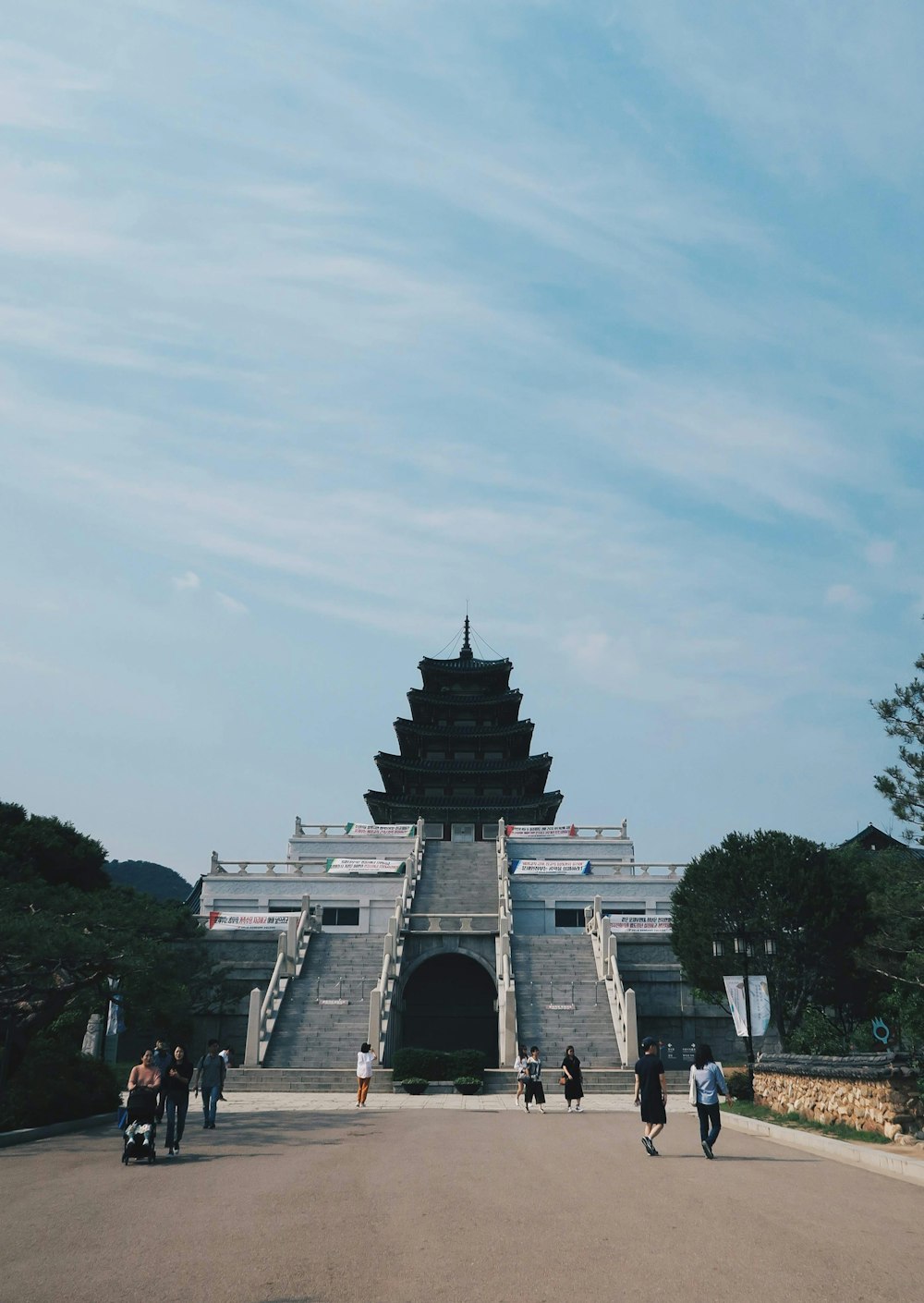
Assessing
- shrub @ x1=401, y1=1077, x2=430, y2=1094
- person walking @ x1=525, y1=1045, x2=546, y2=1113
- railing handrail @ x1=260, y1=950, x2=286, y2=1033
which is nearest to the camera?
person walking @ x1=525, y1=1045, x2=546, y2=1113

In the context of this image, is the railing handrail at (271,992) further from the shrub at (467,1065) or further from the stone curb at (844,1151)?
the stone curb at (844,1151)

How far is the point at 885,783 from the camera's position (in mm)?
24609

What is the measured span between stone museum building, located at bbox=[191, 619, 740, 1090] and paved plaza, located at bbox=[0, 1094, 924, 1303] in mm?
15133

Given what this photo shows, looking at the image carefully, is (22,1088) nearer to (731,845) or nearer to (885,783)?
(885,783)

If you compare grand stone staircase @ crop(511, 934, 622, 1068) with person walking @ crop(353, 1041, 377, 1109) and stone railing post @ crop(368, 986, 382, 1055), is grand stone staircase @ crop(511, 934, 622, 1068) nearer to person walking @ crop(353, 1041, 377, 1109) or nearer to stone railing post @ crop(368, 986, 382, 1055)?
stone railing post @ crop(368, 986, 382, 1055)

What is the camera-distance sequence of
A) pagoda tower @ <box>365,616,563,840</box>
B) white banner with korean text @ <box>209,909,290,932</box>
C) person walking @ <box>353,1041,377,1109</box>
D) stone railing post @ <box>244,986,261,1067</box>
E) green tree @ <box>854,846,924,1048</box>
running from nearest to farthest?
green tree @ <box>854,846,924,1048</box> < person walking @ <box>353,1041,377,1109</box> < stone railing post @ <box>244,986,261,1067</box> < white banner with korean text @ <box>209,909,290,932</box> < pagoda tower @ <box>365,616,563,840</box>

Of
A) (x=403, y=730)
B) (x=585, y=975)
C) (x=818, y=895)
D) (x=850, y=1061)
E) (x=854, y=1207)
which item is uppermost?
(x=403, y=730)

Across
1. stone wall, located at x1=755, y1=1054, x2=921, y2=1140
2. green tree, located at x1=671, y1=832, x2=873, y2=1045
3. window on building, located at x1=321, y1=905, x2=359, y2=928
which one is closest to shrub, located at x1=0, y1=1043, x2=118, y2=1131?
stone wall, located at x1=755, y1=1054, x2=921, y2=1140

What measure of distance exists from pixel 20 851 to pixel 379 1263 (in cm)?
2808

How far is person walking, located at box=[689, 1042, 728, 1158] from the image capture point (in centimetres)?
1409

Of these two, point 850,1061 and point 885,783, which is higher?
point 885,783

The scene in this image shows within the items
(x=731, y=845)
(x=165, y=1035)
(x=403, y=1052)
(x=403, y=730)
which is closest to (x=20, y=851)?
(x=165, y=1035)

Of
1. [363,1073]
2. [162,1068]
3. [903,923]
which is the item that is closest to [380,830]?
[363,1073]

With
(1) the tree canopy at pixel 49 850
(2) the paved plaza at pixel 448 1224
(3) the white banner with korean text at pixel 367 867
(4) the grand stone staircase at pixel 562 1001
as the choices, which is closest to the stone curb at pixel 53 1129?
(2) the paved plaza at pixel 448 1224
